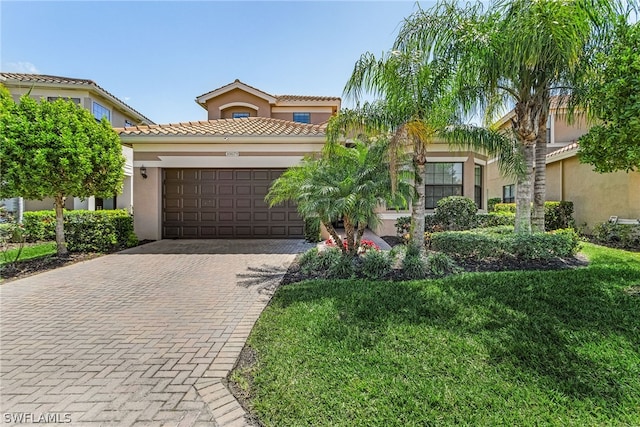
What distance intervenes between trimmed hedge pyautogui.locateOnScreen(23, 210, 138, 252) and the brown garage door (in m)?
1.68

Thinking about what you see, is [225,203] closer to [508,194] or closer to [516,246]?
[516,246]

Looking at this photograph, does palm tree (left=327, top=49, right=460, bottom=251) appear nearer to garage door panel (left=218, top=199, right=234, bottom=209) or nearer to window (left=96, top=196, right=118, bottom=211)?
garage door panel (left=218, top=199, right=234, bottom=209)

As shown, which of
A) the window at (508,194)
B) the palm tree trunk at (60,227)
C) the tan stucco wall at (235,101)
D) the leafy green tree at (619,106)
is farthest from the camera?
the window at (508,194)

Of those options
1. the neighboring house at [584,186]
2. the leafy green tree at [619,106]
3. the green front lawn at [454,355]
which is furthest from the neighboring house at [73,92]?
the neighboring house at [584,186]

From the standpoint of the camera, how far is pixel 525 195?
773 cm

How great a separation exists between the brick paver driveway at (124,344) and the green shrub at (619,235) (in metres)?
11.4

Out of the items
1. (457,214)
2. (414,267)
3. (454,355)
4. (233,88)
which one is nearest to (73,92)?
(233,88)

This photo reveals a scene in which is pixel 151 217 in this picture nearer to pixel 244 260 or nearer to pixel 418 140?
pixel 244 260

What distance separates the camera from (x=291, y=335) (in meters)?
4.16

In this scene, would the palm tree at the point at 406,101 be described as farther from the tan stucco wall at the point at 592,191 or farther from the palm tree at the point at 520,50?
the tan stucco wall at the point at 592,191

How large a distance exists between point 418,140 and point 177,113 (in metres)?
16.9

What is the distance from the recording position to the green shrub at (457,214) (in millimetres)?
11664

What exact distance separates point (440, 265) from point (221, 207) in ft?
30.2

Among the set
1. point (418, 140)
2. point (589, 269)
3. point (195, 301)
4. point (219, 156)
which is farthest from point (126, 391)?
point (219, 156)
